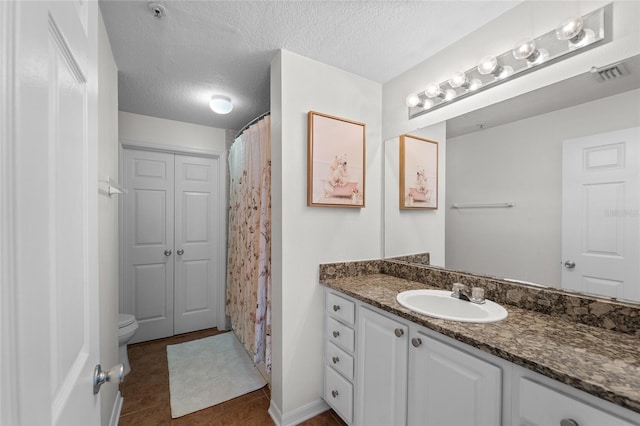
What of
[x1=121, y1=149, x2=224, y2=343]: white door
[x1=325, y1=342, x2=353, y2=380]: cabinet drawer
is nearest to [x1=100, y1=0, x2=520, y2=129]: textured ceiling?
[x1=121, y1=149, x2=224, y2=343]: white door

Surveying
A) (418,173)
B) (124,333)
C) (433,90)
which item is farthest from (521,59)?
(124,333)

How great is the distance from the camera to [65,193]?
0.50 meters

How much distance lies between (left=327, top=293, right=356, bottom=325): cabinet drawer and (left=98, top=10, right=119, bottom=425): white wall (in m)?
1.22

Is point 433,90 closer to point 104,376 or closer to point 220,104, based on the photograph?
point 220,104

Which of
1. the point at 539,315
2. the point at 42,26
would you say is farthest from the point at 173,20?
the point at 539,315

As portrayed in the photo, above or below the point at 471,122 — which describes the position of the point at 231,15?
above

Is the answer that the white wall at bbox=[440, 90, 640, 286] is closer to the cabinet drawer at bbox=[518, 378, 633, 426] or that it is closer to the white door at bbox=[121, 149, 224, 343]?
the cabinet drawer at bbox=[518, 378, 633, 426]

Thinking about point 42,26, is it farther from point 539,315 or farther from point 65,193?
point 539,315

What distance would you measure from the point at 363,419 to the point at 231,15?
7.25ft

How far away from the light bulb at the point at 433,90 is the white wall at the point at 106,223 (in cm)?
179

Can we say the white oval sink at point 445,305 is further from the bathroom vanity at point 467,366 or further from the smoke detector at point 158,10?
the smoke detector at point 158,10

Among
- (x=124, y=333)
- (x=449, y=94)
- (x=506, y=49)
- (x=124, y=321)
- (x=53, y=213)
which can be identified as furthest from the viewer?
(x=124, y=321)

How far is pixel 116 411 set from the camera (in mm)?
1702

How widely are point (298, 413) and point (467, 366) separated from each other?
1.19m
